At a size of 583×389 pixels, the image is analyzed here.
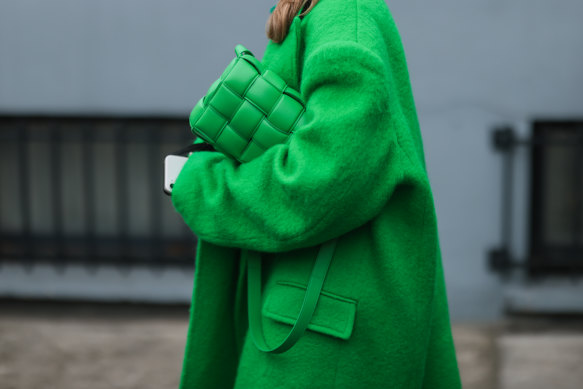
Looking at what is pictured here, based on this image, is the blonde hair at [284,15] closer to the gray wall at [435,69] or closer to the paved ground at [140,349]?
the paved ground at [140,349]

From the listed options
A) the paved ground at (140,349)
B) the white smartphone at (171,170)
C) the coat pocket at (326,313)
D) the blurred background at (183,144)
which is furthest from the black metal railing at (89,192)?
the coat pocket at (326,313)

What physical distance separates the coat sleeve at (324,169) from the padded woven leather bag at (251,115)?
40mm

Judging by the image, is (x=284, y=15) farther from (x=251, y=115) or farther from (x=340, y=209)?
(x=340, y=209)

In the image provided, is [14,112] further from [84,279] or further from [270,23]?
[270,23]

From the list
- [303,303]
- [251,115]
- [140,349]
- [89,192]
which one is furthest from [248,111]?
[89,192]

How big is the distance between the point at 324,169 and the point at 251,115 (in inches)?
9.8

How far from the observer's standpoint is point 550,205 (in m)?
4.96

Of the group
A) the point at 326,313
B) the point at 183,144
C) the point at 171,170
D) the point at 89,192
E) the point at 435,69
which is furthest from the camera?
the point at 89,192

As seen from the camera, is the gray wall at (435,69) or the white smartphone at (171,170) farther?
the gray wall at (435,69)

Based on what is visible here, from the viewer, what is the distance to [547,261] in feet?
15.6

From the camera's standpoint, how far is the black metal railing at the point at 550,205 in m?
4.73

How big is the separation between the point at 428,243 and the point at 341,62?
0.47 meters

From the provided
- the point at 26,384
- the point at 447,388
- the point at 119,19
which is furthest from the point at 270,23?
the point at 119,19

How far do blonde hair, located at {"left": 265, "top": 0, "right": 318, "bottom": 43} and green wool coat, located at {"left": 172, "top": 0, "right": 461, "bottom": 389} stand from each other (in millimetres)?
22
